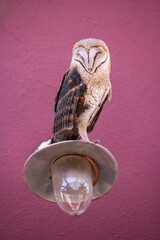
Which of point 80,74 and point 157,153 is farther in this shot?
point 157,153

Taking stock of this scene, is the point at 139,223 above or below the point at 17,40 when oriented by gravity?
below

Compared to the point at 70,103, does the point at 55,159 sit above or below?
below

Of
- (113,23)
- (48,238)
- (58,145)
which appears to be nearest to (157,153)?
(48,238)

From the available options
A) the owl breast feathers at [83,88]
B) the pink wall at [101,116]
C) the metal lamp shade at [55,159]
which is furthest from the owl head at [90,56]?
the pink wall at [101,116]

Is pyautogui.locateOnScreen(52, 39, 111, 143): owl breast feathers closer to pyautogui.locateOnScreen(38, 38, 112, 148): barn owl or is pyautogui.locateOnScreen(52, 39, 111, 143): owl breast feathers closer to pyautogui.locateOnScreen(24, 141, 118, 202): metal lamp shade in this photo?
pyautogui.locateOnScreen(38, 38, 112, 148): barn owl

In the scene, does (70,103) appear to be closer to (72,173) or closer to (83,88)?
(83,88)

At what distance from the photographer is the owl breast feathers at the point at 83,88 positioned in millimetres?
1940

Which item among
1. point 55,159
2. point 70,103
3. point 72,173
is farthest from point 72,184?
point 70,103

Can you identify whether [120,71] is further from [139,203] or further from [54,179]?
[54,179]

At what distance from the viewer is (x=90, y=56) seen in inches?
78.5

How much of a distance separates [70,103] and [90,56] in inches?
11.8

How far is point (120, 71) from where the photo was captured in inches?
119

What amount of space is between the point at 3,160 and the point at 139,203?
3.59ft

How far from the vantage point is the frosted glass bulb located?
1462 mm
